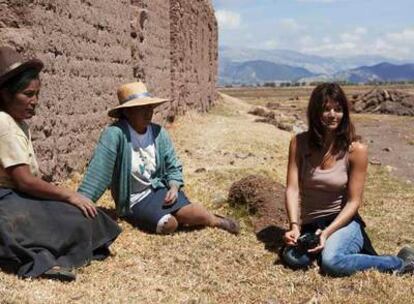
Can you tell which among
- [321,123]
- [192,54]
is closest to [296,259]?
[321,123]

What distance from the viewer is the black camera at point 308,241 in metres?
5.29

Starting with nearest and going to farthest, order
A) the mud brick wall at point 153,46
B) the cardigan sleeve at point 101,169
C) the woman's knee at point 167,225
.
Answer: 1. the cardigan sleeve at point 101,169
2. the woman's knee at point 167,225
3. the mud brick wall at point 153,46

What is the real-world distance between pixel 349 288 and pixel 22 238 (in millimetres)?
2432

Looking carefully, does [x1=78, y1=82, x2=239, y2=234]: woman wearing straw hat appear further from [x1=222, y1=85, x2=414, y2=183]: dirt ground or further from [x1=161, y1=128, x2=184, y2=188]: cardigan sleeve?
[x1=222, y1=85, x2=414, y2=183]: dirt ground

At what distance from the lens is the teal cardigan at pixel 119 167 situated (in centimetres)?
565

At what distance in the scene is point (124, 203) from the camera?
234 inches

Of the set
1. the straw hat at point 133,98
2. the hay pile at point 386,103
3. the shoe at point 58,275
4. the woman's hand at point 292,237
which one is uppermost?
the straw hat at point 133,98

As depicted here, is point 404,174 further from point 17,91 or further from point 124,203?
point 17,91

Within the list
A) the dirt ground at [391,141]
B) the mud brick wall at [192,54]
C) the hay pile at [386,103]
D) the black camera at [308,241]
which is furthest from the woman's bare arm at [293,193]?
the hay pile at [386,103]

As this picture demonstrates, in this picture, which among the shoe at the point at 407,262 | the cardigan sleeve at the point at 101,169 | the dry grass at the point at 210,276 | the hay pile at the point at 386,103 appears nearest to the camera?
the dry grass at the point at 210,276

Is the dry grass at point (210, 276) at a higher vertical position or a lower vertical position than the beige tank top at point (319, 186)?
Answer: lower

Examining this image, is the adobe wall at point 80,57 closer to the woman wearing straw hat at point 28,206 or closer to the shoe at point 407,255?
the woman wearing straw hat at point 28,206

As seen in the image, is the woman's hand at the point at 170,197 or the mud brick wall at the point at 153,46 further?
the mud brick wall at the point at 153,46

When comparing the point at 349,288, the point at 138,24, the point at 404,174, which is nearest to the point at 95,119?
Result: the point at 138,24
